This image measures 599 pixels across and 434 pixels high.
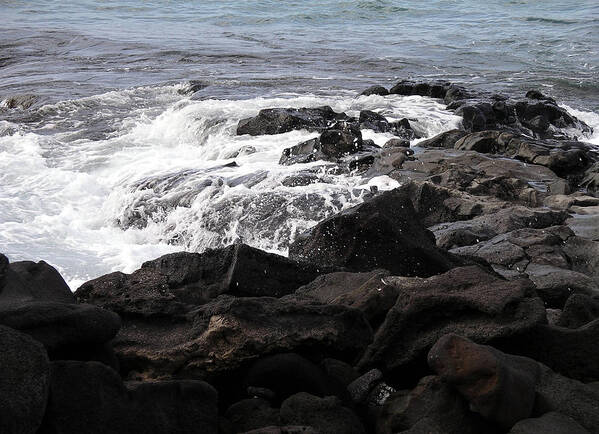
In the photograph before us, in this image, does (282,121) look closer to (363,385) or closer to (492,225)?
(492,225)

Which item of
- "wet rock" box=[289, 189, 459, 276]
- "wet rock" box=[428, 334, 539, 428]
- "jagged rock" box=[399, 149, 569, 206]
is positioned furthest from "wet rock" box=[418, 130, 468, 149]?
"wet rock" box=[428, 334, 539, 428]

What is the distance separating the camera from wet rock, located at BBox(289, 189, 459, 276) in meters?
5.00

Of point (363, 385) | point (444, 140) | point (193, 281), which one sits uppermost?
point (363, 385)

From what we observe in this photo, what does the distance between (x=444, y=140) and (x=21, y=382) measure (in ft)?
29.8

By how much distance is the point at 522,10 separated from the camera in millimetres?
31141

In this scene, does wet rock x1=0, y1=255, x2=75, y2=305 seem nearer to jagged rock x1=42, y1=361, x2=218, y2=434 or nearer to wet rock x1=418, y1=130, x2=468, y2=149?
jagged rock x1=42, y1=361, x2=218, y2=434

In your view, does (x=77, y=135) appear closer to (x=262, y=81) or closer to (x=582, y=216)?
(x=262, y=81)

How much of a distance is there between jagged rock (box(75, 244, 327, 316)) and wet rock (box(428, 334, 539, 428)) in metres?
1.46

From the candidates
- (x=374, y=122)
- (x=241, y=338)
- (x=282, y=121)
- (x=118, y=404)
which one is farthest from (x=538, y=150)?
(x=118, y=404)

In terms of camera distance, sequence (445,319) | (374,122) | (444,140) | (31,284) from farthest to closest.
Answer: (374,122)
(444,140)
(31,284)
(445,319)

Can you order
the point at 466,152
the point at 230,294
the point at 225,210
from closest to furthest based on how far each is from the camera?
1. the point at 230,294
2. the point at 225,210
3. the point at 466,152

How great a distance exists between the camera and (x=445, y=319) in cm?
368

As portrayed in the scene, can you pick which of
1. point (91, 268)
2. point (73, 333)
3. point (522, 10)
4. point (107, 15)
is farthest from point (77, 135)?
point (522, 10)

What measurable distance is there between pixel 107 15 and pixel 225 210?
987 inches
